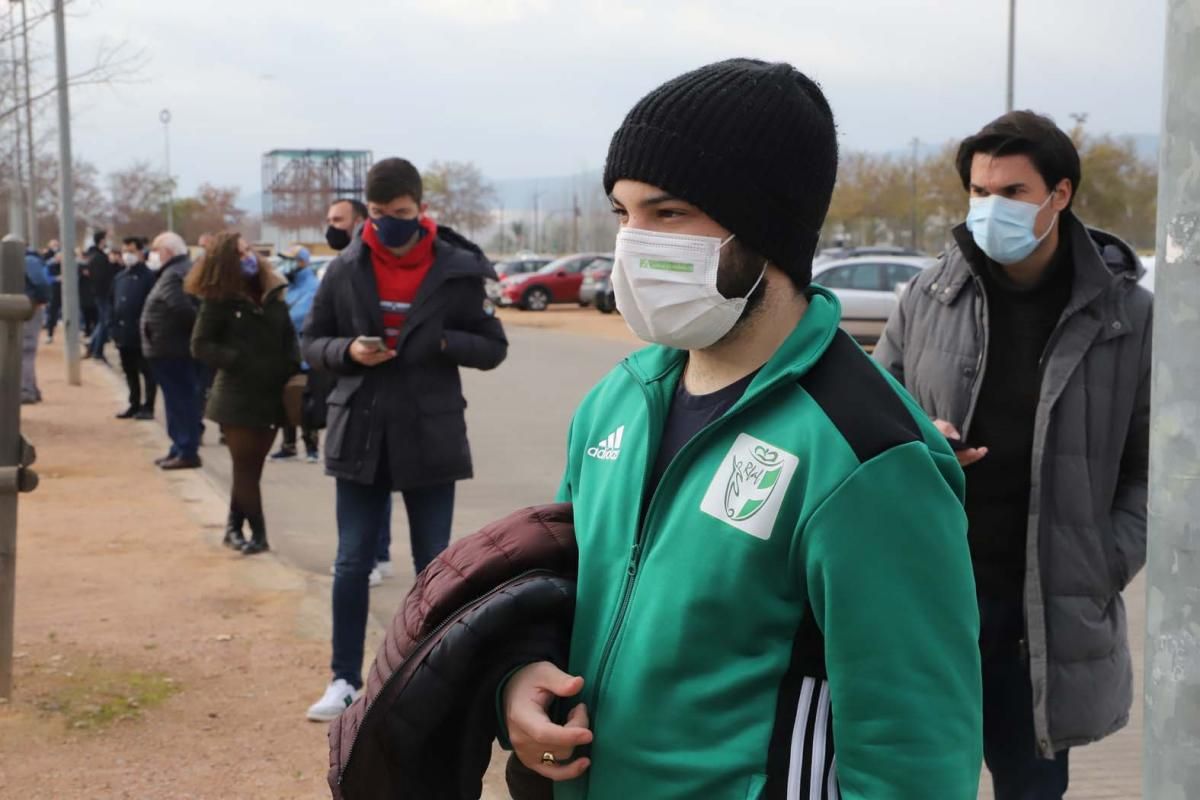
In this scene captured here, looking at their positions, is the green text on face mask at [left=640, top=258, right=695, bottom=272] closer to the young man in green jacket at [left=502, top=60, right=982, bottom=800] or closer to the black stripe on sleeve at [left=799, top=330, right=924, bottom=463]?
the young man in green jacket at [left=502, top=60, right=982, bottom=800]

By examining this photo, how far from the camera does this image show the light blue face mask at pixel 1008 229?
139 inches

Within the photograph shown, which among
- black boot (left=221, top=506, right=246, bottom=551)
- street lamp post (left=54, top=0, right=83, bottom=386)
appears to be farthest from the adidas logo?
street lamp post (left=54, top=0, right=83, bottom=386)

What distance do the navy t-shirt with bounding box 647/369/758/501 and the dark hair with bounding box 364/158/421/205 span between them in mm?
3690

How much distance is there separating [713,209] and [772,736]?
713mm

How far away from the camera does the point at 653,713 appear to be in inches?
80.3

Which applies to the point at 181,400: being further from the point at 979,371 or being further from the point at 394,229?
the point at 979,371

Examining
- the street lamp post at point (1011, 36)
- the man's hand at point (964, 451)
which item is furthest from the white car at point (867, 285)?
the man's hand at point (964, 451)

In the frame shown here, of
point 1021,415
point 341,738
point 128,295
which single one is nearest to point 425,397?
point 1021,415

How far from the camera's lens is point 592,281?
4275 cm

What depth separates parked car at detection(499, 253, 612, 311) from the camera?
1746 inches

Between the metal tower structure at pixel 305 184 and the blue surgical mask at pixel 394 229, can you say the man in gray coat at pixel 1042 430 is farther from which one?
the metal tower structure at pixel 305 184

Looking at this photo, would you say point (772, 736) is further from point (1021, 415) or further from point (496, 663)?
point (1021, 415)

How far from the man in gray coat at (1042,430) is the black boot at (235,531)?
6.01m

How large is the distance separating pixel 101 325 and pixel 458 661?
24.2m
